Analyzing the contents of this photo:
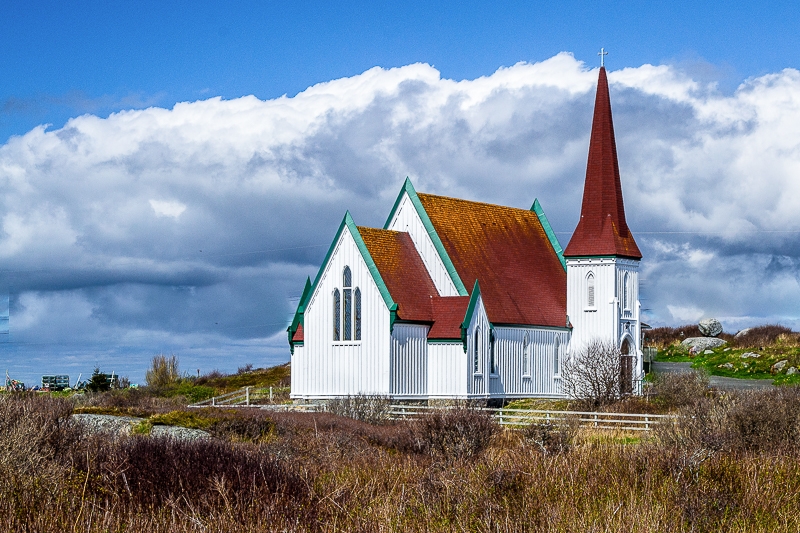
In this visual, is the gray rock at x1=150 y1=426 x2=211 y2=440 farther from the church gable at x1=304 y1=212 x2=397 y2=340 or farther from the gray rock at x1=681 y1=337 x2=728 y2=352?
the gray rock at x1=681 y1=337 x2=728 y2=352

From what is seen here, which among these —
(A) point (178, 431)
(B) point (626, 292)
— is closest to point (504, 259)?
(B) point (626, 292)

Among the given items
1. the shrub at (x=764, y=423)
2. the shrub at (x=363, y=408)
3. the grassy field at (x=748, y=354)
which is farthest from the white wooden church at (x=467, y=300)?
the shrub at (x=764, y=423)

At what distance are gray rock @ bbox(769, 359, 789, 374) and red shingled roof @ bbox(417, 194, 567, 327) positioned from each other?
13.6 m

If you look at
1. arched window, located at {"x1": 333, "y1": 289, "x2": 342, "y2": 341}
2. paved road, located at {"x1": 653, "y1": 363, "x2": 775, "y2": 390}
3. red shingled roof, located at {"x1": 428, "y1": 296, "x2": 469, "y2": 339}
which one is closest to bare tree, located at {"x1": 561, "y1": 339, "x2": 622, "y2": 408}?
red shingled roof, located at {"x1": 428, "y1": 296, "x2": 469, "y2": 339}

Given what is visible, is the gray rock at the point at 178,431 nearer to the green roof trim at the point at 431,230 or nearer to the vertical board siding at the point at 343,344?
the vertical board siding at the point at 343,344

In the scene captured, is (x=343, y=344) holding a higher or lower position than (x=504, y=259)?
lower

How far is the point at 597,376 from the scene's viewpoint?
39938mm

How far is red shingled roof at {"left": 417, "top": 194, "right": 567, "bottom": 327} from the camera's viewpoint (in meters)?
42.5

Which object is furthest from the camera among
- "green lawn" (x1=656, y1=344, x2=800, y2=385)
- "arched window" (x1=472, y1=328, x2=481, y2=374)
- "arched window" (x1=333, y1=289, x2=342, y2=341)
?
"green lawn" (x1=656, y1=344, x2=800, y2=385)

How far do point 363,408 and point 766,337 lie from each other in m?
36.6

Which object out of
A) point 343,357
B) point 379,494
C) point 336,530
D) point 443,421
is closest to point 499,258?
point 343,357

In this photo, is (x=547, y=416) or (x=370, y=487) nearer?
(x=370, y=487)

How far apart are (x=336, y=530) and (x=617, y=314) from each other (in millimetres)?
34396

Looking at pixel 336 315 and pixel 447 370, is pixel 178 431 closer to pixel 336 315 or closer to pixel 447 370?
pixel 336 315
